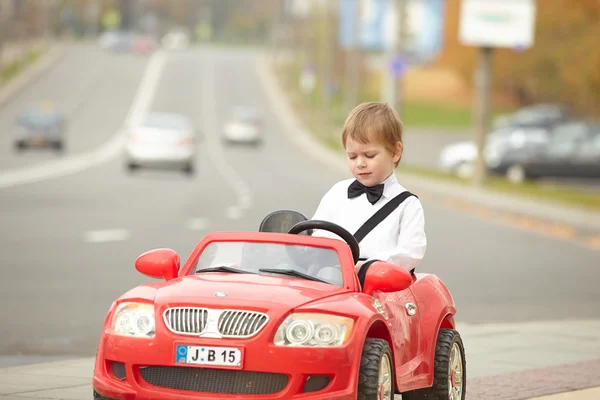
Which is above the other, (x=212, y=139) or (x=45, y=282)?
(x=45, y=282)

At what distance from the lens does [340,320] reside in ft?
19.2

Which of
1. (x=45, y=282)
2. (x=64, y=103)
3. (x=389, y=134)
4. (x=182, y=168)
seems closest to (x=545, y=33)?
(x=64, y=103)

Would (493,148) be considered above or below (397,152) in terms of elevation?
below

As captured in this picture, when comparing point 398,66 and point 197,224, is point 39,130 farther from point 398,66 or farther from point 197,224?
point 197,224

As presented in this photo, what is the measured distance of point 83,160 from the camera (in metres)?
50.3

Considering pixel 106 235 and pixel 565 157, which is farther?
pixel 565 157

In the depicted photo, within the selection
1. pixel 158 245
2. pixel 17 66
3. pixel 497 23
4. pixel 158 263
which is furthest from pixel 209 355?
pixel 17 66

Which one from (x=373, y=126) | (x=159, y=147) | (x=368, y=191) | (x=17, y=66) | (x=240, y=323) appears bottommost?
(x=17, y=66)

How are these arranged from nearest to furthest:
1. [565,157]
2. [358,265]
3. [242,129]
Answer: [358,265]
[565,157]
[242,129]

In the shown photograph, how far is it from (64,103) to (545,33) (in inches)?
1154

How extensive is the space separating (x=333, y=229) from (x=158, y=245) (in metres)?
12.6

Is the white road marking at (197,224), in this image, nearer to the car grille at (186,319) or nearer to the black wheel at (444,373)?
the black wheel at (444,373)

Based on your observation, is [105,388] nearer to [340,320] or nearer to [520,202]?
[340,320]

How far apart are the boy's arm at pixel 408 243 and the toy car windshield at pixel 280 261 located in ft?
1.23
